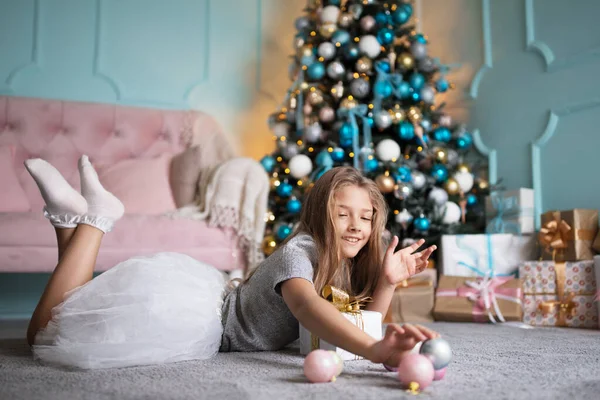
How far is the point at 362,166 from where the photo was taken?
8.84 feet

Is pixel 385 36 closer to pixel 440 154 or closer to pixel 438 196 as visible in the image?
pixel 440 154

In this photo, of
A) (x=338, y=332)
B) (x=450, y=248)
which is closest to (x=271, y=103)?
(x=450, y=248)

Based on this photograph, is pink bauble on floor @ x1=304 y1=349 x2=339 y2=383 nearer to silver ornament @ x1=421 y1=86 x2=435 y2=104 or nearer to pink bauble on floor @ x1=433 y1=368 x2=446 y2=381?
pink bauble on floor @ x1=433 y1=368 x2=446 y2=381

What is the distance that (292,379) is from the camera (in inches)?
40.6

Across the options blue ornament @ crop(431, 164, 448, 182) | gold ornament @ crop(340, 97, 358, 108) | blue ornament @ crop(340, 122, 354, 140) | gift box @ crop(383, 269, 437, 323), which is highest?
gold ornament @ crop(340, 97, 358, 108)

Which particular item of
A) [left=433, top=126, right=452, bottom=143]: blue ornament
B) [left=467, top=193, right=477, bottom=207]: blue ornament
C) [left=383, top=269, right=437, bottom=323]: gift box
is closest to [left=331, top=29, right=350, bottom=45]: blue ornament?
[left=433, top=126, right=452, bottom=143]: blue ornament

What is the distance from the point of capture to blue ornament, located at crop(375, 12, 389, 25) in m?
2.81

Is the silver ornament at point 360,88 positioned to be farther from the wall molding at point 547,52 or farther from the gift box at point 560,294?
the gift box at point 560,294

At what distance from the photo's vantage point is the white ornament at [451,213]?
8.75 feet

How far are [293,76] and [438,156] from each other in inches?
34.8

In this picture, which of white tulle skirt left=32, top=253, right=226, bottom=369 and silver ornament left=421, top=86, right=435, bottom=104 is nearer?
white tulle skirt left=32, top=253, right=226, bottom=369

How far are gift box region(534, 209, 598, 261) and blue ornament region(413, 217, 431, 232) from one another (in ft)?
1.59

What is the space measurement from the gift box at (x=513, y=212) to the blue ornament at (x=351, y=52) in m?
0.94

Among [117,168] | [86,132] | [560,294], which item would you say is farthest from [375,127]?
[86,132]
